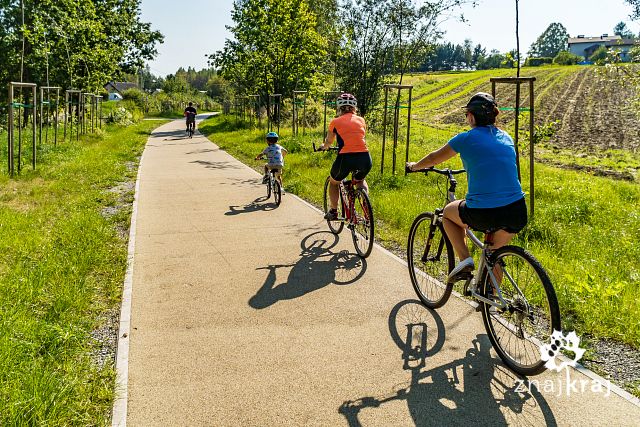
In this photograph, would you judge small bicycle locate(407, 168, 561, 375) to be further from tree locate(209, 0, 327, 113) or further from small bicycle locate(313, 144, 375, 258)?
tree locate(209, 0, 327, 113)

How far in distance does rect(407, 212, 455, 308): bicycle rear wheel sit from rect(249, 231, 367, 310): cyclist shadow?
0.76 metres

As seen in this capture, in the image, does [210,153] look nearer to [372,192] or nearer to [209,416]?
[372,192]

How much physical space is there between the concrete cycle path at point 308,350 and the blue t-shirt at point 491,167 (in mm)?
1255

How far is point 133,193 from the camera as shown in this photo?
11250 mm

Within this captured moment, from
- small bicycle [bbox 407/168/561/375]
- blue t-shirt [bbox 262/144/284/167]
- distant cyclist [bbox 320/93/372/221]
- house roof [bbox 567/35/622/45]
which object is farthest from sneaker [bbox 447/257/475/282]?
house roof [bbox 567/35/622/45]

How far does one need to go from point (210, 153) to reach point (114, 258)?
13.5 meters

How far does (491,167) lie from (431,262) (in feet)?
5.91

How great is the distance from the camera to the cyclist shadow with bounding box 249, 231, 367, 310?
5.41m

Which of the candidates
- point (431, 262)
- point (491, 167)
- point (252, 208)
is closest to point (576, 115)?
point (252, 208)

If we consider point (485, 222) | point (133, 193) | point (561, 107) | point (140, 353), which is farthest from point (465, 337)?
point (561, 107)

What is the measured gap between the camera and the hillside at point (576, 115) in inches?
709

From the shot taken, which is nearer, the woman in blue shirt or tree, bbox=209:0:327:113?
the woman in blue shirt

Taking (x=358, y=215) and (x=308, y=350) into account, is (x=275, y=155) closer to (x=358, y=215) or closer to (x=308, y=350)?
(x=358, y=215)

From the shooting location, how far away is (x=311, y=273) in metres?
6.10
